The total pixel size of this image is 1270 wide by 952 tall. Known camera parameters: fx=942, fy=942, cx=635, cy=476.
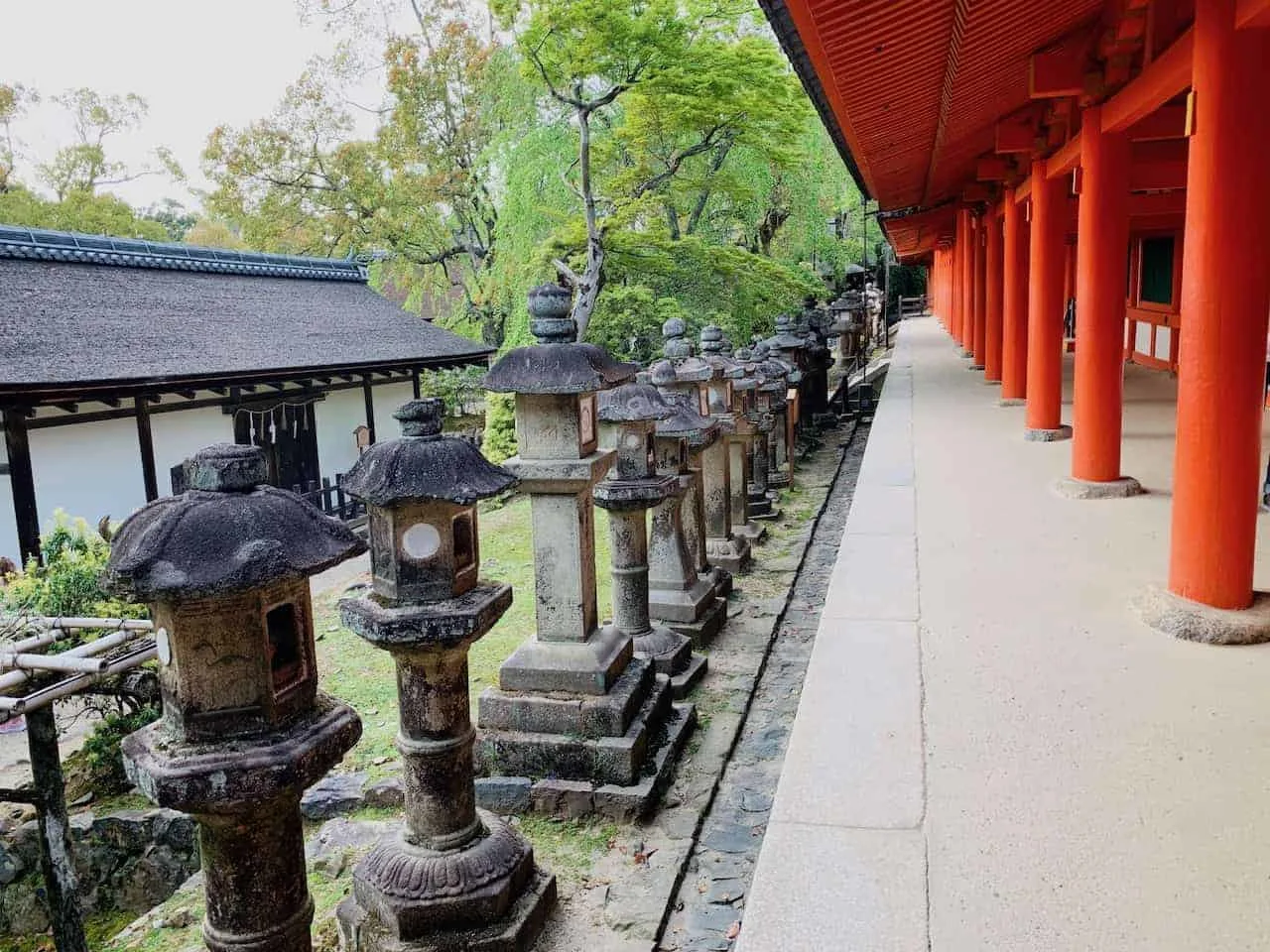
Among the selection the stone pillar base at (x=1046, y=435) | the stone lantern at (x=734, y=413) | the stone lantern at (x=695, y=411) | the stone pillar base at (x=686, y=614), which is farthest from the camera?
the stone pillar base at (x=1046, y=435)

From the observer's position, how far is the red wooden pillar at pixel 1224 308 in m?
4.11

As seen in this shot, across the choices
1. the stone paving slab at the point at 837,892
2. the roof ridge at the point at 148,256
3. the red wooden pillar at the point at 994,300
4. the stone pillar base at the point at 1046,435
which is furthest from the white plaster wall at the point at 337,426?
the stone paving slab at the point at 837,892

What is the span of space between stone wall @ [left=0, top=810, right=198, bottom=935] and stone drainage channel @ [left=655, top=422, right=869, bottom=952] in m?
3.16

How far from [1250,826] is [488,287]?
1941 centimetres

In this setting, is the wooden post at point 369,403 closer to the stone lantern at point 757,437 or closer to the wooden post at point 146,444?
the wooden post at point 146,444

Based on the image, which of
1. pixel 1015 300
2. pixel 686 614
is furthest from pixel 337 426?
pixel 1015 300

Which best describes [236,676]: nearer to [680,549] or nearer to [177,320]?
[680,549]

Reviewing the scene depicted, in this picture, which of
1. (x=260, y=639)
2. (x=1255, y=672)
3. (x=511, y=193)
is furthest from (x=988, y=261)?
(x=260, y=639)

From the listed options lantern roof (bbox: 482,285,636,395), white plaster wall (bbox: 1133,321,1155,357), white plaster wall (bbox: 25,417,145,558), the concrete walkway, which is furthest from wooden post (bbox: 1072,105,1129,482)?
white plaster wall (bbox: 25,417,145,558)

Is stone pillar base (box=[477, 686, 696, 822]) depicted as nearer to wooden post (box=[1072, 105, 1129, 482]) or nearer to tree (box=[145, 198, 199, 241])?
wooden post (box=[1072, 105, 1129, 482])

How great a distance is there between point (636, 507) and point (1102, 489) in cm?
350

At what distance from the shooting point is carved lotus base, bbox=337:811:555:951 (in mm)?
3650

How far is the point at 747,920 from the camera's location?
258 cm

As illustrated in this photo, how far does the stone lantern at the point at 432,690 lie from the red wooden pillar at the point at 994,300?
1256 cm
